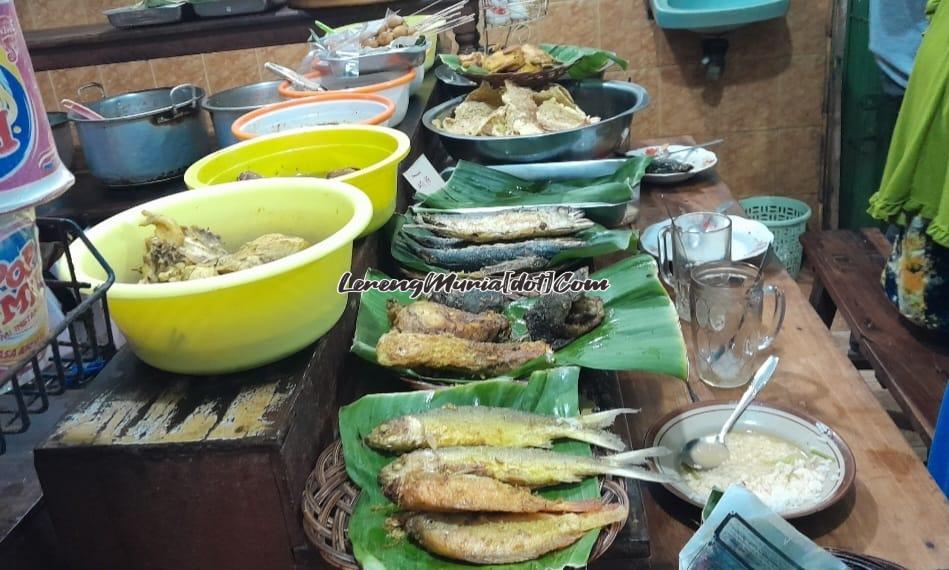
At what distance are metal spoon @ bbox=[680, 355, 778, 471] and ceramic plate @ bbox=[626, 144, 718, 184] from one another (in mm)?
1173

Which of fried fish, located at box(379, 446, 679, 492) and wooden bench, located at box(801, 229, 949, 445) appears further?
wooden bench, located at box(801, 229, 949, 445)

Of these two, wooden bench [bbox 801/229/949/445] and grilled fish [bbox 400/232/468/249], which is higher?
grilled fish [bbox 400/232/468/249]

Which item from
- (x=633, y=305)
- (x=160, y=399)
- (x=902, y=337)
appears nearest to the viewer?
(x=160, y=399)

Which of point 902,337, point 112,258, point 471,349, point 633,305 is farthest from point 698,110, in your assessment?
point 112,258

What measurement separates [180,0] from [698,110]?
100 inches

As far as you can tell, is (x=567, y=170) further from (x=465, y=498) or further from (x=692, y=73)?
(x=692, y=73)

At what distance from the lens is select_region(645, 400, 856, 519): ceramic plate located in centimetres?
107

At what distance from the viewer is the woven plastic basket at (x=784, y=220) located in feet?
11.6

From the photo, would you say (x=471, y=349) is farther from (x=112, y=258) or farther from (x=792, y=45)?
(x=792, y=45)

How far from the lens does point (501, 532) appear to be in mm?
915

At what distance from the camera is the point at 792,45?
3730mm

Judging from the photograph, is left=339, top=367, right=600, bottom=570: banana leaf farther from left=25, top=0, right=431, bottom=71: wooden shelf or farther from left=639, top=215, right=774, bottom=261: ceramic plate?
left=25, top=0, right=431, bottom=71: wooden shelf

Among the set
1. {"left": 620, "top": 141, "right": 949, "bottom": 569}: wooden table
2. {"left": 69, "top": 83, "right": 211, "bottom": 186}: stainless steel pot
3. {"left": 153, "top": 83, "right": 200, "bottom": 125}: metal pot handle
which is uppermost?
{"left": 153, "top": 83, "right": 200, "bottom": 125}: metal pot handle

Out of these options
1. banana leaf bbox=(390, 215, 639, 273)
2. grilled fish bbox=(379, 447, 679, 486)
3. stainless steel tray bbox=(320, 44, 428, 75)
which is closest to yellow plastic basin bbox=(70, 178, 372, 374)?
grilled fish bbox=(379, 447, 679, 486)
